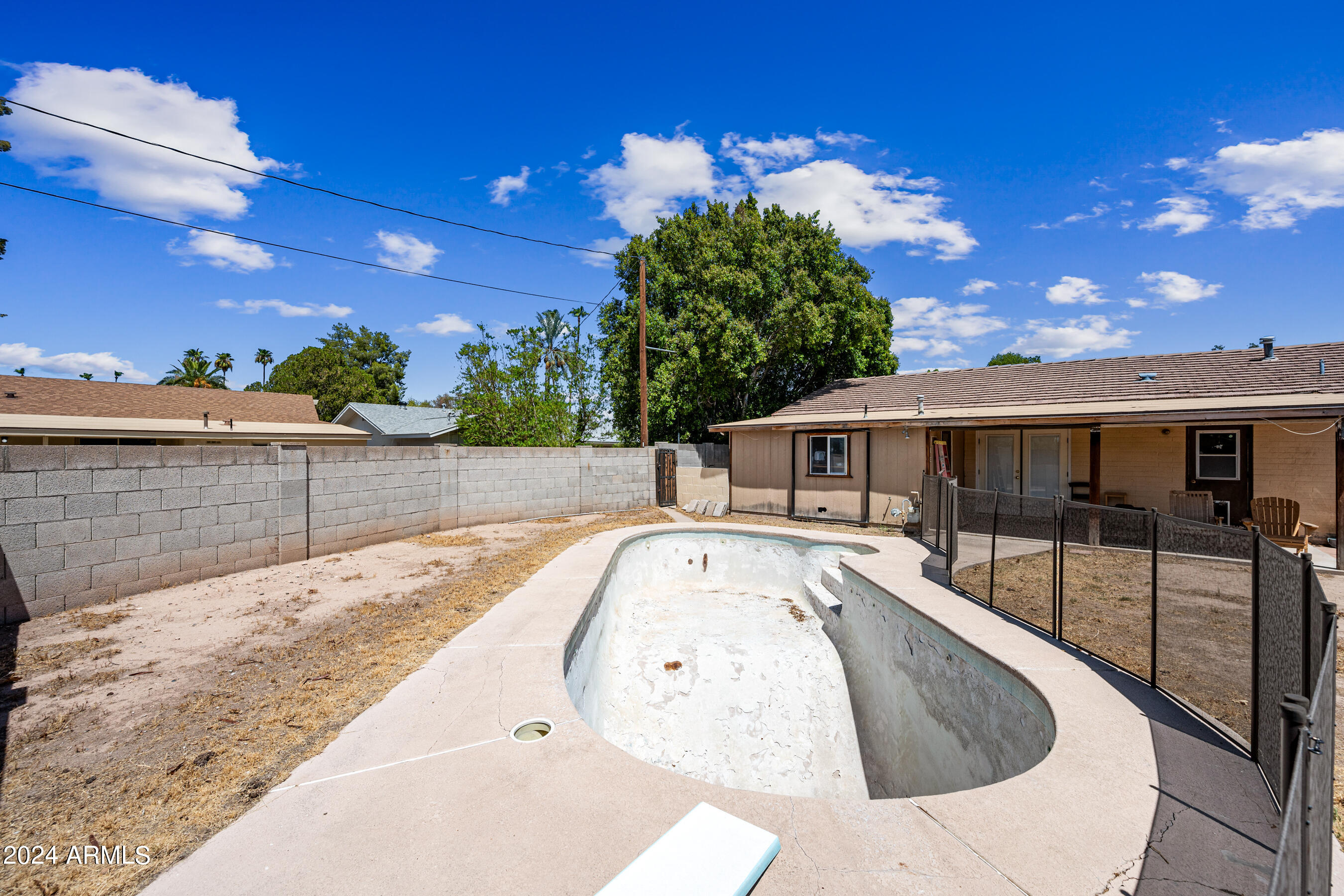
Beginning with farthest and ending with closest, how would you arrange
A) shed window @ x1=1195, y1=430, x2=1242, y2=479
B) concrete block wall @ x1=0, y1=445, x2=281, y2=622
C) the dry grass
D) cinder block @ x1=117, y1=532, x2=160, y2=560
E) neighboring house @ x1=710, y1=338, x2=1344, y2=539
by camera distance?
shed window @ x1=1195, y1=430, x2=1242, y2=479
neighboring house @ x1=710, y1=338, x2=1344, y2=539
cinder block @ x1=117, y1=532, x2=160, y2=560
concrete block wall @ x1=0, y1=445, x2=281, y2=622
the dry grass

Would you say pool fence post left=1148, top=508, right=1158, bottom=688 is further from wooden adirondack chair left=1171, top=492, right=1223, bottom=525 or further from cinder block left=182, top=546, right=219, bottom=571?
cinder block left=182, top=546, right=219, bottom=571

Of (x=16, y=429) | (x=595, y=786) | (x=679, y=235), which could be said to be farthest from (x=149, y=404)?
(x=595, y=786)

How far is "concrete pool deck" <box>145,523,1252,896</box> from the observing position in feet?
7.51

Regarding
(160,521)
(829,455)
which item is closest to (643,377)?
(829,455)

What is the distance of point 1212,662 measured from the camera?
365cm

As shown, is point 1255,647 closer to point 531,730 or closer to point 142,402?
point 531,730

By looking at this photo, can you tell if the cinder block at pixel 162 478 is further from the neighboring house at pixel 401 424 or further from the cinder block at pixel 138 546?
the neighboring house at pixel 401 424

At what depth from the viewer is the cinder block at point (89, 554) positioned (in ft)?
19.8

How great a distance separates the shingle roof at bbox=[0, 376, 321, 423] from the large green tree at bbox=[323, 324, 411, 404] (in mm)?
22143

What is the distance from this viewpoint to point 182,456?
23.5 feet

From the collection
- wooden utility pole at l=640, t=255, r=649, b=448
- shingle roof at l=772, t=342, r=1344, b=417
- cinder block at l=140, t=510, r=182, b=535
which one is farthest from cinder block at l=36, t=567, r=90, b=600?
shingle roof at l=772, t=342, r=1344, b=417

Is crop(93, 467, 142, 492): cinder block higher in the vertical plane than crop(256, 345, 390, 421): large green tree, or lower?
lower

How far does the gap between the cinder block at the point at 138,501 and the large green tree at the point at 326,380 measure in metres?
36.4

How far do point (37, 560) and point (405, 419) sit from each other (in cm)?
2400
